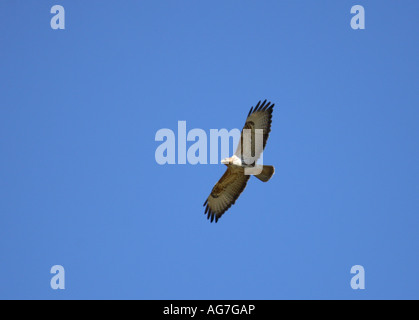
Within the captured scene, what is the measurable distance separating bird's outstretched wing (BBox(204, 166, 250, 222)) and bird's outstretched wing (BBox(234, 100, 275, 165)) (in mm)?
510

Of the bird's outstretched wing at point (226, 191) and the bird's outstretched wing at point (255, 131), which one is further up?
the bird's outstretched wing at point (255, 131)

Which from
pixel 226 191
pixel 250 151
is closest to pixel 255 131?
pixel 250 151

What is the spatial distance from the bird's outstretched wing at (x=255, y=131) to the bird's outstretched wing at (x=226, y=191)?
510 millimetres

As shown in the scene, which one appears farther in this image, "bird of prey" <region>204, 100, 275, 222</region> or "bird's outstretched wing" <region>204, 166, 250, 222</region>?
"bird's outstretched wing" <region>204, 166, 250, 222</region>

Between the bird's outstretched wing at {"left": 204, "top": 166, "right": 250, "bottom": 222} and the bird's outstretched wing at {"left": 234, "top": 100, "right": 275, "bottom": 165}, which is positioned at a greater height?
the bird's outstretched wing at {"left": 234, "top": 100, "right": 275, "bottom": 165}

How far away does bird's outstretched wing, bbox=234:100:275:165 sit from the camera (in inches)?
471

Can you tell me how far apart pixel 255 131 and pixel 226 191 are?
5.59ft

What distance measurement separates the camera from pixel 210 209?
43.6 ft

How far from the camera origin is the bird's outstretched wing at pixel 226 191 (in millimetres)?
12594

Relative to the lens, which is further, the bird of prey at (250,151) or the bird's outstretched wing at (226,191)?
the bird's outstretched wing at (226,191)

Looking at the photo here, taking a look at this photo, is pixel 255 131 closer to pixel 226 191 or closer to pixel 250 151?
pixel 250 151

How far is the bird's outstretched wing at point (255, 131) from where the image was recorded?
1196cm
